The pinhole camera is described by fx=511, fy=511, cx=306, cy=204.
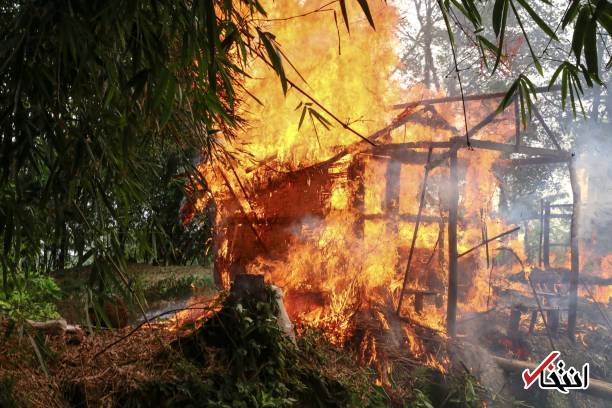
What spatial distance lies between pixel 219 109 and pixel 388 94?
6.88 m

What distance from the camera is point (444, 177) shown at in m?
9.29

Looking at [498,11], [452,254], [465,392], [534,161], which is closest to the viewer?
[498,11]

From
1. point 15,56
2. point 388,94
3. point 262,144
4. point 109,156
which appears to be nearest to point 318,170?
point 262,144

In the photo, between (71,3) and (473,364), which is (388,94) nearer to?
(473,364)

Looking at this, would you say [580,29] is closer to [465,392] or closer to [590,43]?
[590,43]

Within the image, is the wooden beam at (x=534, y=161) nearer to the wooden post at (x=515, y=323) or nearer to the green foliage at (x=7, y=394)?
the wooden post at (x=515, y=323)

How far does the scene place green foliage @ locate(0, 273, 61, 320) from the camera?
553cm

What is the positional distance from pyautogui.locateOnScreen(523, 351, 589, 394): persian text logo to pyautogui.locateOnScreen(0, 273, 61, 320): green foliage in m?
6.14

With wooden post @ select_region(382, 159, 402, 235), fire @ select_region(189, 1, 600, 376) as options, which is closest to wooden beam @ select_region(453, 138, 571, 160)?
fire @ select_region(189, 1, 600, 376)

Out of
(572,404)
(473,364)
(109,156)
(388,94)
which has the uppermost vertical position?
(388,94)

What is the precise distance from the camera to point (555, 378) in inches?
285

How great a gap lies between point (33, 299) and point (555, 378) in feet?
23.3

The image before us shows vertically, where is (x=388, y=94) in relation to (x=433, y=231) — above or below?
above

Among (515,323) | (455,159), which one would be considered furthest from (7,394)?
(515,323)
